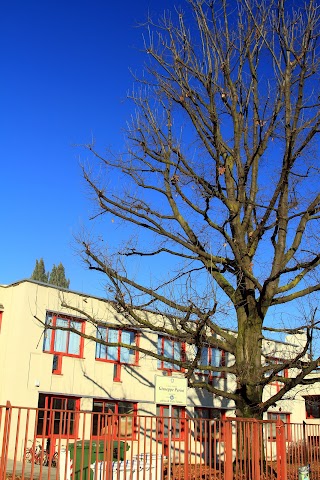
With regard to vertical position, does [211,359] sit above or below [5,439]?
above

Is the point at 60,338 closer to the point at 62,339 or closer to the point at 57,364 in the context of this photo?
the point at 62,339

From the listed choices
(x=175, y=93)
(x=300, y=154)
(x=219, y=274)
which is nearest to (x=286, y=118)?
(x=300, y=154)

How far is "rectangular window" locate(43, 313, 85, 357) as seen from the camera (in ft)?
74.9

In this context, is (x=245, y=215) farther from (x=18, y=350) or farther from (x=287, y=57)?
(x=18, y=350)

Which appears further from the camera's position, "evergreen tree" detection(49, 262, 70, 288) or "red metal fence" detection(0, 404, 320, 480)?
"evergreen tree" detection(49, 262, 70, 288)

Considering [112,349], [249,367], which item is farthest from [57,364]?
[249,367]

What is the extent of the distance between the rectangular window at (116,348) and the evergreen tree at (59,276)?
2596cm

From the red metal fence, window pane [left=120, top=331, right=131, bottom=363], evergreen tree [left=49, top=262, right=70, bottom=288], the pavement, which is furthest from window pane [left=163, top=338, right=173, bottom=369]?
evergreen tree [left=49, top=262, right=70, bottom=288]

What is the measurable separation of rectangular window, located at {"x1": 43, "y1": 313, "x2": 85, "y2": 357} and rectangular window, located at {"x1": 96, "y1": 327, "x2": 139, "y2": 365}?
110cm

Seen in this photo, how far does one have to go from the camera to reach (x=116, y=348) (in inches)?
1006

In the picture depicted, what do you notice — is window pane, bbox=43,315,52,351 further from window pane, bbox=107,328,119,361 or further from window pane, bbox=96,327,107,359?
window pane, bbox=107,328,119,361

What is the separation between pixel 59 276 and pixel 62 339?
3090 centimetres

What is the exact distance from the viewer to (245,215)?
1734cm

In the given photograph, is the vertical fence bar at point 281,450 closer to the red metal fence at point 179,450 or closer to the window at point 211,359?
the red metal fence at point 179,450
